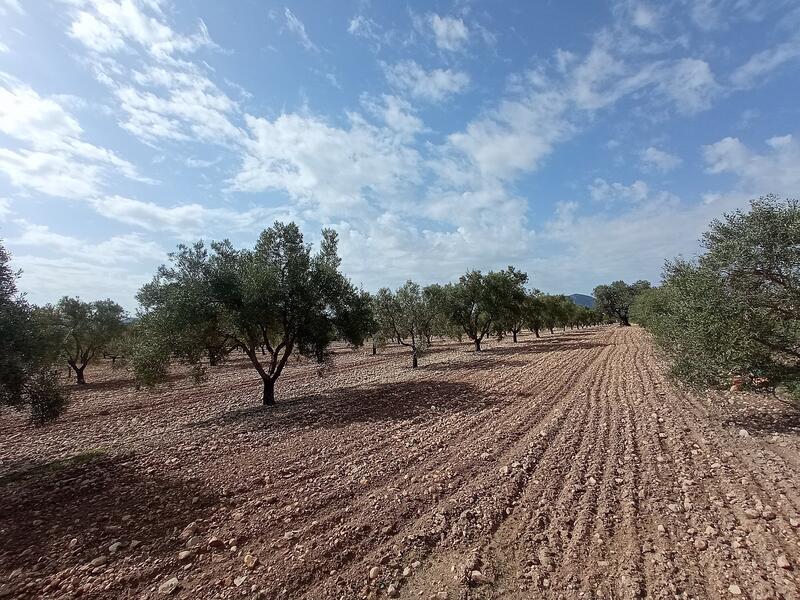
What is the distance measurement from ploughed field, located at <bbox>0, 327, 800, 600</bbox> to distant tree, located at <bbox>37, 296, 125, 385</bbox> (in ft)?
99.4

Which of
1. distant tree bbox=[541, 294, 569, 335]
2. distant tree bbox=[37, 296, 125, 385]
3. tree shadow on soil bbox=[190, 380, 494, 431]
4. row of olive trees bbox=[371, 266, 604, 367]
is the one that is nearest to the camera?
tree shadow on soil bbox=[190, 380, 494, 431]

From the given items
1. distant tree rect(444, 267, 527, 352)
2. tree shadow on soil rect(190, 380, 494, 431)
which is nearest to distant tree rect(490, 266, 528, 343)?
distant tree rect(444, 267, 527, 352)

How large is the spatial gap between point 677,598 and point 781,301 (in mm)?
9976

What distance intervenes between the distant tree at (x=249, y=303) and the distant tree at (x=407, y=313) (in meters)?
16.1

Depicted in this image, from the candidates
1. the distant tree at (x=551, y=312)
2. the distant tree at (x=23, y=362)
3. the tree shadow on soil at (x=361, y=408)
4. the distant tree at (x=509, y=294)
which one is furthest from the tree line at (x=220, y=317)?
the distant tree at (x=551, y=312)

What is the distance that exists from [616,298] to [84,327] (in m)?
129

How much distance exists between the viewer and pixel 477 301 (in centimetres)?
4844

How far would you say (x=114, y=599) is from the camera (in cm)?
520

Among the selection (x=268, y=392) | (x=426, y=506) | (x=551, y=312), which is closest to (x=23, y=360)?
(x=268, y=392)

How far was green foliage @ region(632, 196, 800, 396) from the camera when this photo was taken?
10.2m

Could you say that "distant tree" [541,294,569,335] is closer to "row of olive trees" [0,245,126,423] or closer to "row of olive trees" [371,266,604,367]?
"row of olive trees" [371,266,604,367]

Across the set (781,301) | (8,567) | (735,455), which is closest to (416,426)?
(735,455)

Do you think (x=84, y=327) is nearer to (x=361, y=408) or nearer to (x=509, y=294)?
(x=361, y=408)

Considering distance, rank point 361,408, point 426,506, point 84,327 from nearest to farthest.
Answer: point 426,506 < point 361,408 < point 84,327
